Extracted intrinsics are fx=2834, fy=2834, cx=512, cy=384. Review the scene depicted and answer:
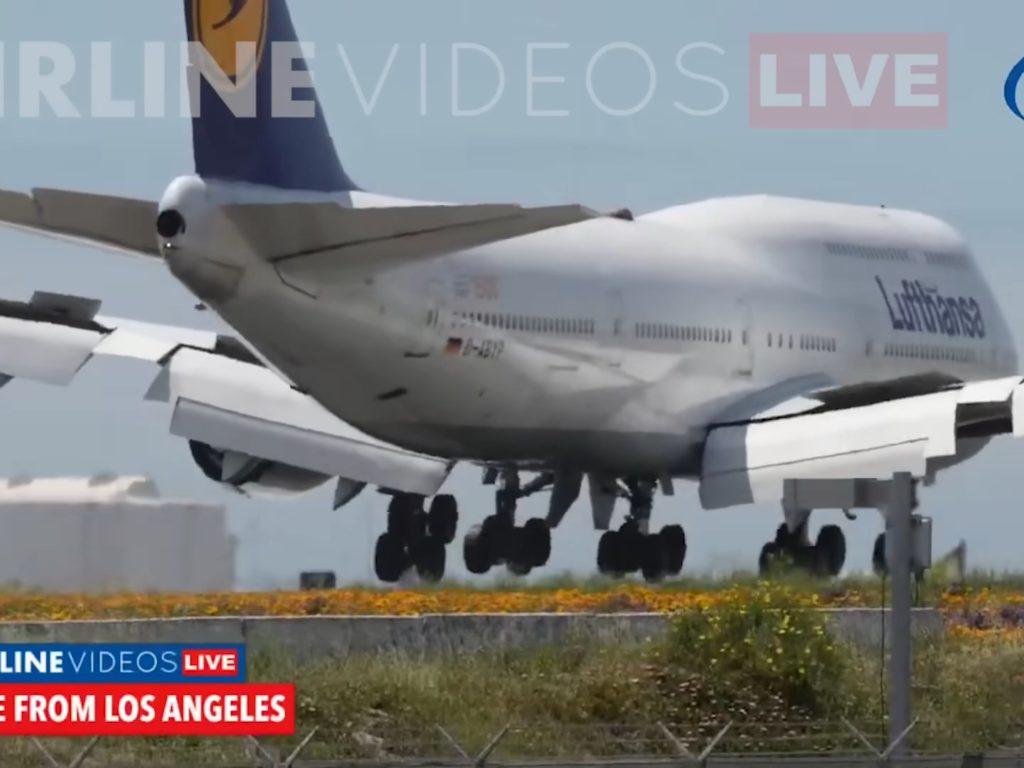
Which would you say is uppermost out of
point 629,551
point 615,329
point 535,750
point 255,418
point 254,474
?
point 615,329

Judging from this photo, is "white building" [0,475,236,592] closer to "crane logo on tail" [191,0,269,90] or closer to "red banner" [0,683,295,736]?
"crane logo on tail" [191,0,269,90]

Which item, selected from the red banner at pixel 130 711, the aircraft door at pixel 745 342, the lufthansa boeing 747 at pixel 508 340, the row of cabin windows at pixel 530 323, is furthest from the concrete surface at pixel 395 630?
the aircraft door at pixel 745 342

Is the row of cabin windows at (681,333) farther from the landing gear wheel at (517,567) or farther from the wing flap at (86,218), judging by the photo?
the wing flap at (86,218)

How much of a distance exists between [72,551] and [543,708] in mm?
11836

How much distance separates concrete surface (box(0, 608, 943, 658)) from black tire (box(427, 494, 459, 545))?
11.3 meters

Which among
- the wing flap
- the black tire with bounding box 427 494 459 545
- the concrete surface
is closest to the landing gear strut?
the black tire with bounding box 427 494 459 545

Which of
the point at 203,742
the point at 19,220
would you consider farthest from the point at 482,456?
the point at 203,742

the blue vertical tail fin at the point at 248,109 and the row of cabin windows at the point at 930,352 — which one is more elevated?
the blue vertical tail fin at the point at 248,109

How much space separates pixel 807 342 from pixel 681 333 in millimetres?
3450

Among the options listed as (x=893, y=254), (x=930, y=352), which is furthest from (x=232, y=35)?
(x=930, y=352)

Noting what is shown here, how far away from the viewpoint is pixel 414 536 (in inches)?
1559

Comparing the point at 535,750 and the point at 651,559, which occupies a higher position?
the point at 651,559

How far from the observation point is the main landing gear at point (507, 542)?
130 feet

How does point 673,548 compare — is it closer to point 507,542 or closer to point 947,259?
point 507,542
